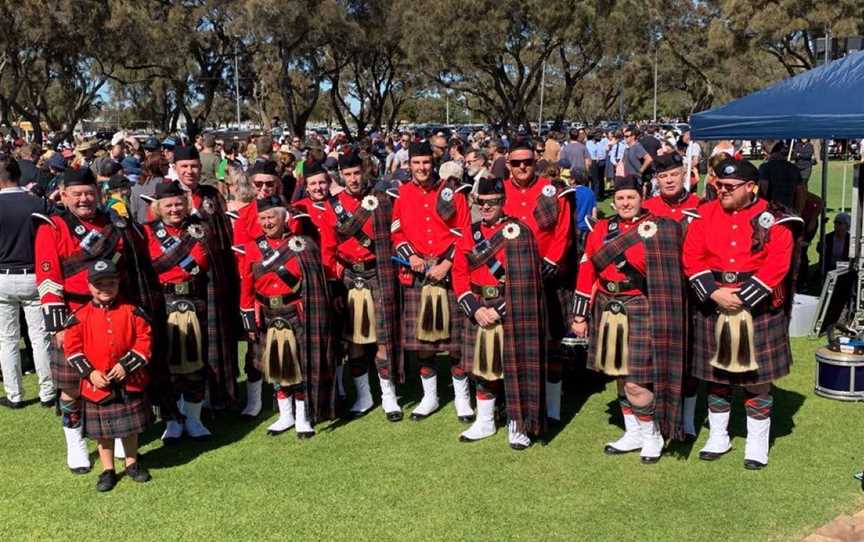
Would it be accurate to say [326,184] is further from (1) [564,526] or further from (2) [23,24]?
(2) [23,24]

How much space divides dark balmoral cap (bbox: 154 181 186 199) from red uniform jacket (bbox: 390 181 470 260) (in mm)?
1424

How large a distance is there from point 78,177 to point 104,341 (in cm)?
97

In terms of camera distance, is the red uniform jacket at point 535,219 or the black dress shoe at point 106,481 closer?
the black dress shoe at point 106,481

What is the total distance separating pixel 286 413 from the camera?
5.72 m

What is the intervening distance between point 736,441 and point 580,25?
30014mm

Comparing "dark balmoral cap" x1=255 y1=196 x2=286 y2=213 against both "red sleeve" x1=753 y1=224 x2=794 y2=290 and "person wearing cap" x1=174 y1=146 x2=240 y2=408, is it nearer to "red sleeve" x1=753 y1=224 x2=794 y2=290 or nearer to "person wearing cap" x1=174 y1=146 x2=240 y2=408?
"person wearing cap" x1=174 y1=146 x2=240 y2=408

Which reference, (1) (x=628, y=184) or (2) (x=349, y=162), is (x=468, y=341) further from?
(2) (x=349, y=162)

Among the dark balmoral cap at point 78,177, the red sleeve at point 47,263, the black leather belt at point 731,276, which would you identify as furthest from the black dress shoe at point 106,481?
the black leather belt at point 731,276

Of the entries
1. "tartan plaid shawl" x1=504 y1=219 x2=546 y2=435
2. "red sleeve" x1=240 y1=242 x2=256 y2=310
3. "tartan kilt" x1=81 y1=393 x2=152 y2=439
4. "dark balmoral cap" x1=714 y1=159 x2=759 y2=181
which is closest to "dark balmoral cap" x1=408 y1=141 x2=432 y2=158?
"tartan plaid shawl" x1=504 y1=219 x2=546 y2=435

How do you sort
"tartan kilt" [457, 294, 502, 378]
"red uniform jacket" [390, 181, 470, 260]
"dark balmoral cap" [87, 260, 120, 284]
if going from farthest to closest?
1. "red uniform jacket" [390, 181, 470, 260]
2. "tartan kilt" [457, 294, 502, 378]
3. "dark balmoral cap" [87, 260, 120, 284]

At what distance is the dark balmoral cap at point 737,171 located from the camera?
179 inches

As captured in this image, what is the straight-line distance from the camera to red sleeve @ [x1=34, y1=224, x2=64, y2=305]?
4.71 meters

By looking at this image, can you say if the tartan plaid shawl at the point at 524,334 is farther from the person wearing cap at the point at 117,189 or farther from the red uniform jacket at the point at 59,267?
the person wearing cap at the point at 117,189

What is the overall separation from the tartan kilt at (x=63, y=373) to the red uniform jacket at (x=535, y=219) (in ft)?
9.13
